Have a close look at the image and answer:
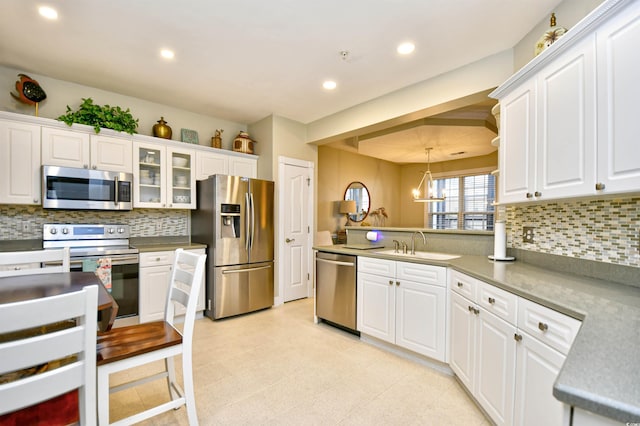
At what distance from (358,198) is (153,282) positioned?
472cm

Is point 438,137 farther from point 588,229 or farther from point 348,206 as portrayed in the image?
point 588,229

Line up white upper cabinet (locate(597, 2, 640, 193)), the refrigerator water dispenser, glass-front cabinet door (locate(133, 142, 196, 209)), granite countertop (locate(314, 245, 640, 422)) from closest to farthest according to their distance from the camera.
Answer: granite countertop (locate(314, 245, 640, 422)), white upper cabinet (locate(597, 2, 640, 193)), glass-front cabinet door (locate(133, 142, 196, 209)), the refrigerator water dispenser

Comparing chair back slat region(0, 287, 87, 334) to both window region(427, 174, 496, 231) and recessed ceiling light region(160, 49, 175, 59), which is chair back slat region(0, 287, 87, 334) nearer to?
recessed ceiling light region(160, 49, 175, 59)

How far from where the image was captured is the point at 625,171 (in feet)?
4.09

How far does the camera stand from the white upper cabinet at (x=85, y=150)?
2893 millimetres

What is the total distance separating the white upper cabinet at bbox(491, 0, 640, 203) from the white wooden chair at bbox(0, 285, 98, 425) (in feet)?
6.96

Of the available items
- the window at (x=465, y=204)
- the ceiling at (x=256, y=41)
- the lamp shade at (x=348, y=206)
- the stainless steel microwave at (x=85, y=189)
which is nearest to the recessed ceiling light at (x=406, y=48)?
the ceiling at (x=256, y=41)

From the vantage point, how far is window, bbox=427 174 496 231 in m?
6.75

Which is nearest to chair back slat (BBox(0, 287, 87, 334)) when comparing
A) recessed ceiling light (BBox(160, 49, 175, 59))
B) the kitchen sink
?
the kitchen sink

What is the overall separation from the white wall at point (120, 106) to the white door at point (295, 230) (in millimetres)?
1132

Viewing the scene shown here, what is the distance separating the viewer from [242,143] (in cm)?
428

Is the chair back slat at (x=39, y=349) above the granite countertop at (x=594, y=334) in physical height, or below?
below

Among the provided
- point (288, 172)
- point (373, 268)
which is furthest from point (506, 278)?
point (288, 172)

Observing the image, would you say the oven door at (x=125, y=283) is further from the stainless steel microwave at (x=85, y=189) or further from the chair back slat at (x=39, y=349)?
the chair back slat at (x=39, y=349)
